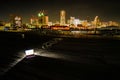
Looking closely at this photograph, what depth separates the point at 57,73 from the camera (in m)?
18.4

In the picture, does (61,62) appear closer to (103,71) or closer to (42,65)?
(42,65)

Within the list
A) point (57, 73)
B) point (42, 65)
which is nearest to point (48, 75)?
point (57, 73)

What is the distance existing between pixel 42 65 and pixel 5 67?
4220 mm

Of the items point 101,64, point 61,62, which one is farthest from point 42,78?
point 101,64

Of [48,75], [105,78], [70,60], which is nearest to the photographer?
[105,78]

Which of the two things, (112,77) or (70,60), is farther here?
(70,60)

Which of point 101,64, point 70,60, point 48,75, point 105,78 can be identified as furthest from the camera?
point 70,60

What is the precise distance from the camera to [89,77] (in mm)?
16875

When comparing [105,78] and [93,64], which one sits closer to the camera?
[105,78]

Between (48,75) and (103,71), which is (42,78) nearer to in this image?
(48,75)

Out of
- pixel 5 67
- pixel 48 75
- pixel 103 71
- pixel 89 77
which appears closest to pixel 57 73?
pixel 48 75

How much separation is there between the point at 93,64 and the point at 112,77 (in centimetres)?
442

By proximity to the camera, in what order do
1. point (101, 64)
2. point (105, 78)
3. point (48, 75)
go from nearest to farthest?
point (105, 78) < point (48, 75) < point (101, 64)

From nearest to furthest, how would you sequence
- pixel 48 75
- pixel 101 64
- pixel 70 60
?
pixel 48 75, pixel 101 64, pixel 70 60
